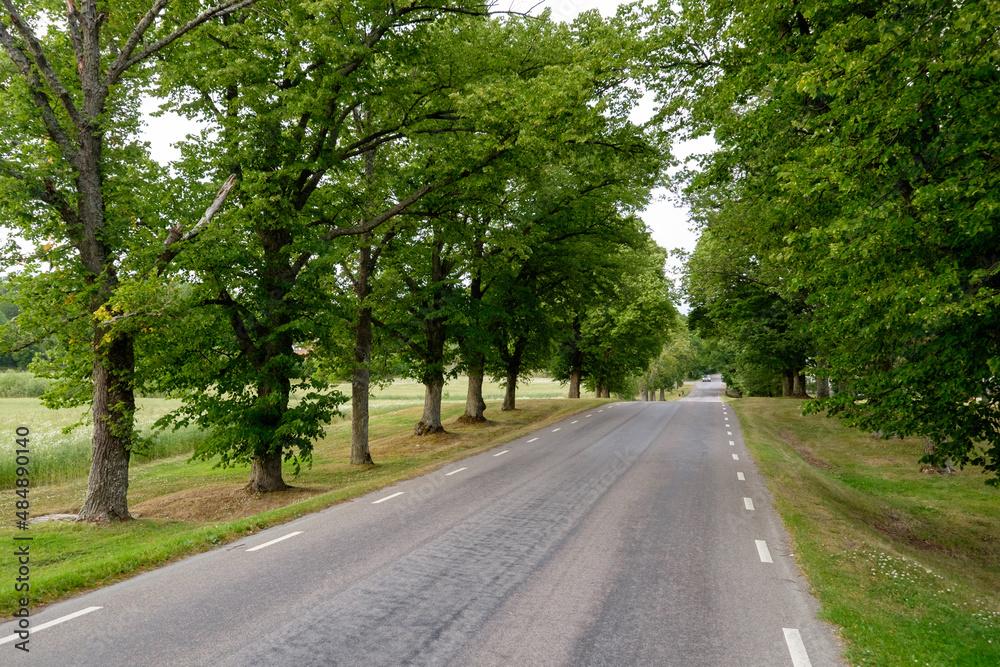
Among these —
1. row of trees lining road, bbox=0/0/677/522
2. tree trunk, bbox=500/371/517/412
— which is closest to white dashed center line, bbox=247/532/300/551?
row of trees lining road, bbox=0/0/677/522

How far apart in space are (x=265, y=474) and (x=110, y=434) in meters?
3.84

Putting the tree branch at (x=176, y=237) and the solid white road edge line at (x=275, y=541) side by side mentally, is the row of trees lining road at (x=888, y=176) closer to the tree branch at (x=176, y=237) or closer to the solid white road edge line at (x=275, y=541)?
the solid white road edge line at (x=275, y=541)

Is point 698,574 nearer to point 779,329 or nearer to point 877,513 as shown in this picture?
point 877,513

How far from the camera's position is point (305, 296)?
44.3ft

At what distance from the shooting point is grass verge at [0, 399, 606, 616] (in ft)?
24.1

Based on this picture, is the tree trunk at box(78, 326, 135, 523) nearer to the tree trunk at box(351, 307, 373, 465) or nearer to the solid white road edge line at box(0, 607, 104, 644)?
the solid white road edge line at box(0, 607, 104, 644)

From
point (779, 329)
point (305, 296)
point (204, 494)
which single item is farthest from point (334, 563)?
point (779, 329)

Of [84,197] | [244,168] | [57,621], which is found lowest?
[57,621]

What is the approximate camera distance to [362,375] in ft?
60.9

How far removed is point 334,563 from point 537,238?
637 inches

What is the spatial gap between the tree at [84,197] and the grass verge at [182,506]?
5.01 ft

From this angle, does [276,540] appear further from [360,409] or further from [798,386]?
[798,386]

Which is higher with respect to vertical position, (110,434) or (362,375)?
(362,375)

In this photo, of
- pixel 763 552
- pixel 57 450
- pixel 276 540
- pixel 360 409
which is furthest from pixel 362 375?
pixel 763 552
